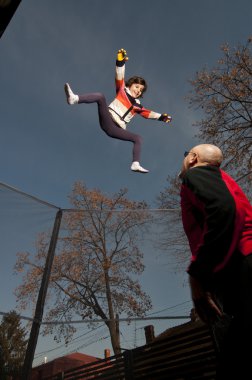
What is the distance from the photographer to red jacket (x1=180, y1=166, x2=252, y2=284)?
33.9 inches

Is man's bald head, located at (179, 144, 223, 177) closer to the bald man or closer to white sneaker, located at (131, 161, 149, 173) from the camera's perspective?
the bald man

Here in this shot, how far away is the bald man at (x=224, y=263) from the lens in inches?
31.7

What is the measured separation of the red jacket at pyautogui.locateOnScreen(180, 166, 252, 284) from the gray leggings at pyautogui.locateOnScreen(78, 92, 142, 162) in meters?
2.45

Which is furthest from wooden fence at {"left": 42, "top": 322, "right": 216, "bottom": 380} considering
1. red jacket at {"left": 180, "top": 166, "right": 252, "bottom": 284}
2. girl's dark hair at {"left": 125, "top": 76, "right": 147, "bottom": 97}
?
girl's dark hair at {"left": 125, "top": 76, "right": 147, "bottom": 97}

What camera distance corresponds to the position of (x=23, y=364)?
9.49 feet

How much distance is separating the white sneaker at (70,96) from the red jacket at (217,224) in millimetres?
2357

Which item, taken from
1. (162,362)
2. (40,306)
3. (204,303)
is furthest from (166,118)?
(204,303)

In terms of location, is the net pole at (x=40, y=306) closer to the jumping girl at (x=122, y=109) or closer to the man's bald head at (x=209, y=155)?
the jumping girl at (x=122, y=109)

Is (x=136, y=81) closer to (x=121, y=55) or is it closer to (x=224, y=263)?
(x=121, y=55)

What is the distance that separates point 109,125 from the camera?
133 inches

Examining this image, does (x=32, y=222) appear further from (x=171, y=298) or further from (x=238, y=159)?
(x=238, y=159)

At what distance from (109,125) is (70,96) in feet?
1.65

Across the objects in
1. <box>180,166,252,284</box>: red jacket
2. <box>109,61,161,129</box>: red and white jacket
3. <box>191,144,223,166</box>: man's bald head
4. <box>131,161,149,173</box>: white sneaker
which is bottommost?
<box>180,166,252,284</box>: red jacket

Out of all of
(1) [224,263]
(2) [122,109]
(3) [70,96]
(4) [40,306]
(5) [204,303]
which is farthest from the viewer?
(2) [122,109]
